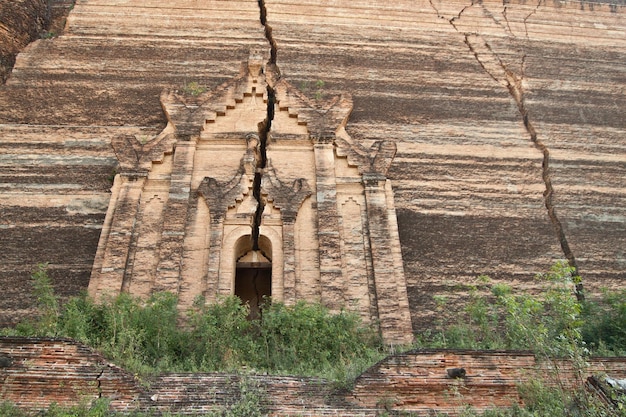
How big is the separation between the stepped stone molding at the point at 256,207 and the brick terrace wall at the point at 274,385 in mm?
2039

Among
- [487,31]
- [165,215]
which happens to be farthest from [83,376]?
[487,31]

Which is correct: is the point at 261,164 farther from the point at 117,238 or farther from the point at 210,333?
the point at 210,333

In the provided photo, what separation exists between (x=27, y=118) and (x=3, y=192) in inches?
88.4

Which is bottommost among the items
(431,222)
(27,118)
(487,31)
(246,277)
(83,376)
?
(83,376)

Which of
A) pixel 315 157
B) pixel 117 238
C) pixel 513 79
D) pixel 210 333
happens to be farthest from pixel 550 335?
pixel 513 79

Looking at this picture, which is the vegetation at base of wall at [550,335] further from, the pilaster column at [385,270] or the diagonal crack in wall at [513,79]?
the diagonal crack in wall at [513,79]

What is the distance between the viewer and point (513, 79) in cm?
1633

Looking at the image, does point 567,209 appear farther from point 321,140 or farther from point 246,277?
point 246,277

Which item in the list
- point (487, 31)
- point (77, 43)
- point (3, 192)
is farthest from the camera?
point (487, 31)

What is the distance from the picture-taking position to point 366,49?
53.4ft

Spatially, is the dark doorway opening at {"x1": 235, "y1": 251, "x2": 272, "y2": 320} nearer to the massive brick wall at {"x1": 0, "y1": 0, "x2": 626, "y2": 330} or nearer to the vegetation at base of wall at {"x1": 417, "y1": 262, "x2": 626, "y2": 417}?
the massive brick wall at {"x1": 0, "y1": 0, "x2": 626, "y2": 330}

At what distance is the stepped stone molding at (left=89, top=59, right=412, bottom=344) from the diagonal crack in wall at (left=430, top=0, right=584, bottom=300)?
4.12 m

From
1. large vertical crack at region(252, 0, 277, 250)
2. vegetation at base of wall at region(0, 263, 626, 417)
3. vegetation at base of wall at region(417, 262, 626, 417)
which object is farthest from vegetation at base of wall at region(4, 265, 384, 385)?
large vertical crack at region(252, 0, 277, 250)

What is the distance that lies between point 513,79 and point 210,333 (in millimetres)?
11734
